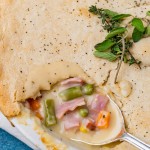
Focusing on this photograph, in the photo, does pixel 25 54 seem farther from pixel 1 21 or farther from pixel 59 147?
pixel 59 147

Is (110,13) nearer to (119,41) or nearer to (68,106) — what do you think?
(119,41)

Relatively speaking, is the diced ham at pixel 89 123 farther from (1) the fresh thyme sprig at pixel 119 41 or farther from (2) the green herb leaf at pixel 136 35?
(2) the green herb leaf at pixel 136 35

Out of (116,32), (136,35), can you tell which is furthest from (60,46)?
(136,35)

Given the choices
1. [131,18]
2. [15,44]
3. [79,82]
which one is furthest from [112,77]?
[15,44]

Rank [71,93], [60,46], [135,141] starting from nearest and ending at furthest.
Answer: [135,141]
[71,93]
[60,46]

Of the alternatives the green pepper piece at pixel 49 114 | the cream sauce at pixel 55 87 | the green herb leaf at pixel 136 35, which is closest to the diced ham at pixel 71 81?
the cream sauce at pixel 55 87
